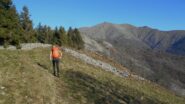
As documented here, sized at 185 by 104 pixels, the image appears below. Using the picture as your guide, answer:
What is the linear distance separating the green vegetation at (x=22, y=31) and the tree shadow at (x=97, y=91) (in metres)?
18.2

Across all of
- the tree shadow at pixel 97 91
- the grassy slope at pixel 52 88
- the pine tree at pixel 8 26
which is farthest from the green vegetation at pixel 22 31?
the tree shadow at pixel 97 91

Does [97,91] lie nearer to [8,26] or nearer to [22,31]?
[8,26]

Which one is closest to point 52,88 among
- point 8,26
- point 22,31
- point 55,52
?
point 55,52

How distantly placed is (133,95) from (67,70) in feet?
22.8

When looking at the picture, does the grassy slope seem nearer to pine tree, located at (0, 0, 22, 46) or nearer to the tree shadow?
the tree shadow

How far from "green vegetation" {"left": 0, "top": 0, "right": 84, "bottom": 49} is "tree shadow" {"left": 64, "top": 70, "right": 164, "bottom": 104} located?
18230mm

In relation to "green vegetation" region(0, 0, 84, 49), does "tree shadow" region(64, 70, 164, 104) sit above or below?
below

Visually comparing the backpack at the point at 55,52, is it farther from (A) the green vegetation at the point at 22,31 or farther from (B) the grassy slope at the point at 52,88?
(A) the green vegetation at the point at 22,31

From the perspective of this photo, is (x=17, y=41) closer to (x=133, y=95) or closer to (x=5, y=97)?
(x=133, y=95)

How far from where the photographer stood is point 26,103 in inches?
894

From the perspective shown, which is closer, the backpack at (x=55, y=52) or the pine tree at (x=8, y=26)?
the backpack at (x=55, y=52)

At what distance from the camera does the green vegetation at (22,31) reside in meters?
51.1

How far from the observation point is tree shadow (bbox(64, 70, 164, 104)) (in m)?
26.7

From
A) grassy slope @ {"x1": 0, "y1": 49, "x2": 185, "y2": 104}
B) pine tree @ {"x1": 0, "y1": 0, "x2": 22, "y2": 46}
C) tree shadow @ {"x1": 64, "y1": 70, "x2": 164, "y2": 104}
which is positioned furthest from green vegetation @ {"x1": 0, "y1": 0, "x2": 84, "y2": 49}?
tree shadow @ {"x1": 64, "y1": 70, "x2": 164, "y2": 104}
